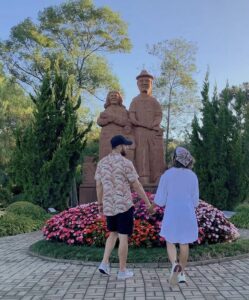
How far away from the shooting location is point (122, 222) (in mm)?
5121

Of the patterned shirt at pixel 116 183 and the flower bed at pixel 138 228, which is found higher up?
the patterned shirt at pixel 116 183

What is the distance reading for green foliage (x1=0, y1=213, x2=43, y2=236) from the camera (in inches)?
418

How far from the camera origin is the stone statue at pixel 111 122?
1104cm

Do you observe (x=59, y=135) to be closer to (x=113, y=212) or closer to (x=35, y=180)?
(x=35, y=180)

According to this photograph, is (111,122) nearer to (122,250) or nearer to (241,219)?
(241,219)

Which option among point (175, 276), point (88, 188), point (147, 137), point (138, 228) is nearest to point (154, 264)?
point (138, 228)

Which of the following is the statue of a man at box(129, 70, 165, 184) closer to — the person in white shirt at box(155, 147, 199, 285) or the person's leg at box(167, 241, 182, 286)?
the person in white shirt at box(155, 147, 199, 285)

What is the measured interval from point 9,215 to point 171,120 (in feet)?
63.6

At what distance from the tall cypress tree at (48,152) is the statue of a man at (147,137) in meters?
3.84

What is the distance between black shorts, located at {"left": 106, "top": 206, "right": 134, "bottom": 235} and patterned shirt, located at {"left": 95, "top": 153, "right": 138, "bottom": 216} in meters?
0.06

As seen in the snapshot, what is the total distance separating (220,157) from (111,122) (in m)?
6.41

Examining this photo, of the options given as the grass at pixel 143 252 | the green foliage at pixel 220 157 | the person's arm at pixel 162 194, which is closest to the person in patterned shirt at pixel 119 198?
the person's arm at pixel 162 194

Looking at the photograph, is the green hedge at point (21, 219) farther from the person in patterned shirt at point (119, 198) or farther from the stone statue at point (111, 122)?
the person in patterned shirt at point (119, 198)

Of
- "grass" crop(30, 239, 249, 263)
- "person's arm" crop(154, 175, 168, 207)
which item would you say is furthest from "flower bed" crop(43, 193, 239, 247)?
"person's arm" crop(154, 175, 168, 207)
